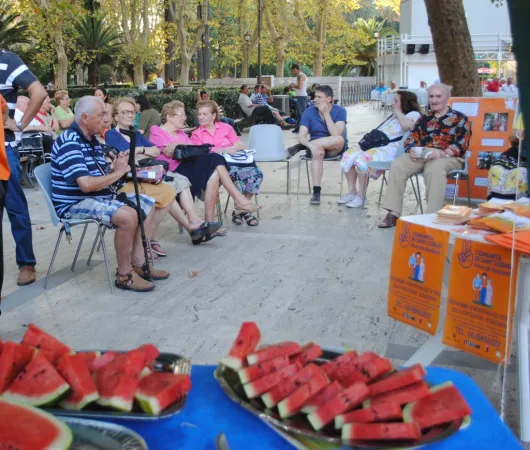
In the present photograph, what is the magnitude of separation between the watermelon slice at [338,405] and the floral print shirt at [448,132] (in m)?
5.61

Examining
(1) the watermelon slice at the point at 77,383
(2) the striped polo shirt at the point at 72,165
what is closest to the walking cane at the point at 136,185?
(2) the striped polo shirt at the point at 72,165

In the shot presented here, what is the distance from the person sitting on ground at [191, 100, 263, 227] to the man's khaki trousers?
1.53 meters

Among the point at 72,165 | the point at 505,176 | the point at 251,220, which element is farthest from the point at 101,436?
the point at 251,220

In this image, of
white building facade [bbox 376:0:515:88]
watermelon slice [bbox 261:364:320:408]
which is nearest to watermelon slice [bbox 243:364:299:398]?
watermelon slice [bbox 261:364:320:408]

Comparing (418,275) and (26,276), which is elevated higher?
(418,275)

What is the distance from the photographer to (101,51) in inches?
1444

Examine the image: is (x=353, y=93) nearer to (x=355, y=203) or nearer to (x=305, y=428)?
(x=355, y=203)

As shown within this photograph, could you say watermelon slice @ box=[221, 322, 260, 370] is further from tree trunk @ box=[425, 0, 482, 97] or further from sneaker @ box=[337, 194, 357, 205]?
tree trunk @ box=[425, 0, 482, 97]

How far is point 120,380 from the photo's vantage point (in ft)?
5.63

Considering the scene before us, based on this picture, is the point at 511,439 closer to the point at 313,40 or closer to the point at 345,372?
the point at 345,372

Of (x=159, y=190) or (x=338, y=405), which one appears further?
(x=159, y=190)

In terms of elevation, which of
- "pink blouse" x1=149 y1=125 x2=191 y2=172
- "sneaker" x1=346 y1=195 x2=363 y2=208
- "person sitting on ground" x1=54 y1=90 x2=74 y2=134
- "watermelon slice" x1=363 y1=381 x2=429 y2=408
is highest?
"person sitting on ground" x1=54 y1=90 x2=74 y2=134

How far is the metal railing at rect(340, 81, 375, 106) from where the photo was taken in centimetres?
3828

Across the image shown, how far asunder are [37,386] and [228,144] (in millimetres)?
5812
